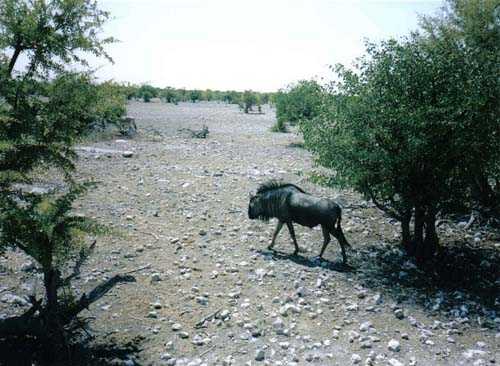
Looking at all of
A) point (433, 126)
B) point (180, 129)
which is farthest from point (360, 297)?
point (180, 129)

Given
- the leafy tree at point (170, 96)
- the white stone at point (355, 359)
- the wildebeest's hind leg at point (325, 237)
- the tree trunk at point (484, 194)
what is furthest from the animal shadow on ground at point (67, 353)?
the leafy tree at point (170, 96)

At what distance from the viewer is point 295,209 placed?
9625 millimetres

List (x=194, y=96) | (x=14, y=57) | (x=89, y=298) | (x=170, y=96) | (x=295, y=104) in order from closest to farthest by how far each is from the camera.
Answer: (x=89, y=298) → (x=14, y=57) → (x=295, y=104) → (x=170, y=96) → (x=194, y=96)

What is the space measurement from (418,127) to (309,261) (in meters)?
3.79

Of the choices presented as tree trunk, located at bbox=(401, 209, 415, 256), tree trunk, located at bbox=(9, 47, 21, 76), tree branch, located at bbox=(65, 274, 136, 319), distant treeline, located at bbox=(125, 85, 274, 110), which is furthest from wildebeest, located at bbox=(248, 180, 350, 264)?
distant treeline, located at bbox=(125, 85, 274, 110)

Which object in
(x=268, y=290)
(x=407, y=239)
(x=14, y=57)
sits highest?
(x=14, y=57)

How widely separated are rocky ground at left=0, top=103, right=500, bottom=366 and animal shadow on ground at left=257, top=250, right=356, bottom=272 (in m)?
0.05

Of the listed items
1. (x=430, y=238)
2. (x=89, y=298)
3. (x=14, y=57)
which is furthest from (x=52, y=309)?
(x=430, y=238)

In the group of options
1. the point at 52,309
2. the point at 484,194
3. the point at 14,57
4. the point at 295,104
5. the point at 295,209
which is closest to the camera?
the point at 52,309

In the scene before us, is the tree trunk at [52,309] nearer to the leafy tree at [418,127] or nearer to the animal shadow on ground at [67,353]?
the animal shadow on ground at [67,353]

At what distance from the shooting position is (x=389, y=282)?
28.8 ft

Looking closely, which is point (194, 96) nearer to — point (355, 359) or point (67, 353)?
point (67, 353)

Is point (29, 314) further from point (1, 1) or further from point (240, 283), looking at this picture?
point (1, 1)

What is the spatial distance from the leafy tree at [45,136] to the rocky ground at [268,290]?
35.7 inches
